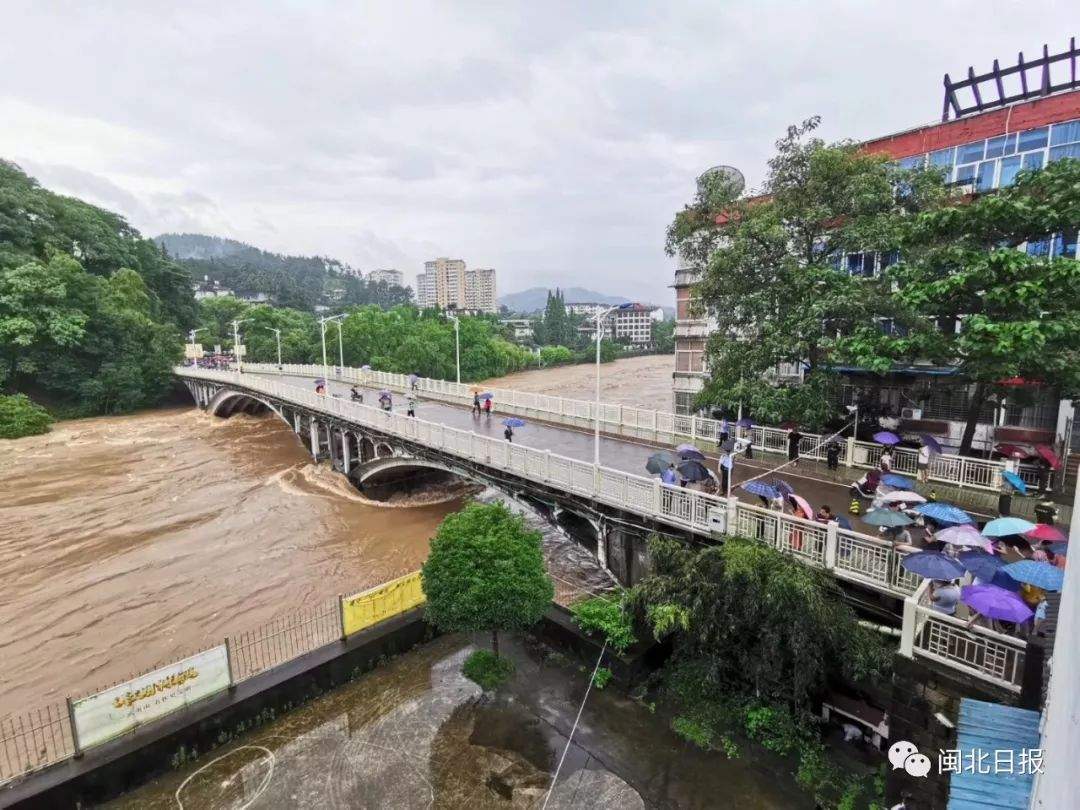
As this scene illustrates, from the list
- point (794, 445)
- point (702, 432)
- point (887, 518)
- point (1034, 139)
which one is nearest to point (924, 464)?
point (794, 445)

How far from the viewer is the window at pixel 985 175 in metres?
18.5

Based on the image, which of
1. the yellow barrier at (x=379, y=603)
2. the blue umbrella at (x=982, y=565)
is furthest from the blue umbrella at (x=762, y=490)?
the yellow barrier at (x=379, y=603)

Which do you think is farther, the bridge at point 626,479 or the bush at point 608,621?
the bush at point 608,621

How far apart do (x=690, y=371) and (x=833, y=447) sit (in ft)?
43.8

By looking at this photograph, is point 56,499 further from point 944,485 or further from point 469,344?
point 469,344

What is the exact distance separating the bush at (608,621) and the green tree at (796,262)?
6796 mm

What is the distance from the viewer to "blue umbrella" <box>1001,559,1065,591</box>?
7.79 meters

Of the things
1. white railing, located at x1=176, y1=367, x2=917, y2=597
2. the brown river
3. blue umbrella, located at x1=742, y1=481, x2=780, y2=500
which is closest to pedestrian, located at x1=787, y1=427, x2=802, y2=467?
white railing, located at x1=176, y1=367, x2=917, y2=597

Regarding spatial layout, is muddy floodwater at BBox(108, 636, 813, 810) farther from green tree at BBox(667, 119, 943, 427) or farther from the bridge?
green tree at BBox(667, 119, 943, 427)

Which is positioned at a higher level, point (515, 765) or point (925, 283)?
point (925, 283)

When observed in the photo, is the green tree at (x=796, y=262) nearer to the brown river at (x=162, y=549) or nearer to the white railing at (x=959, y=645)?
the white railing at (x=959, y=645)

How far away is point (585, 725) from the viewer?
11.1 meters

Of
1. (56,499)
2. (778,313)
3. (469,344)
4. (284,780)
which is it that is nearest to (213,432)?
(56,499)

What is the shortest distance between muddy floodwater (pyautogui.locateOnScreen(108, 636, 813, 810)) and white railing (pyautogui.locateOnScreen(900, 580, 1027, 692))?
320cm
